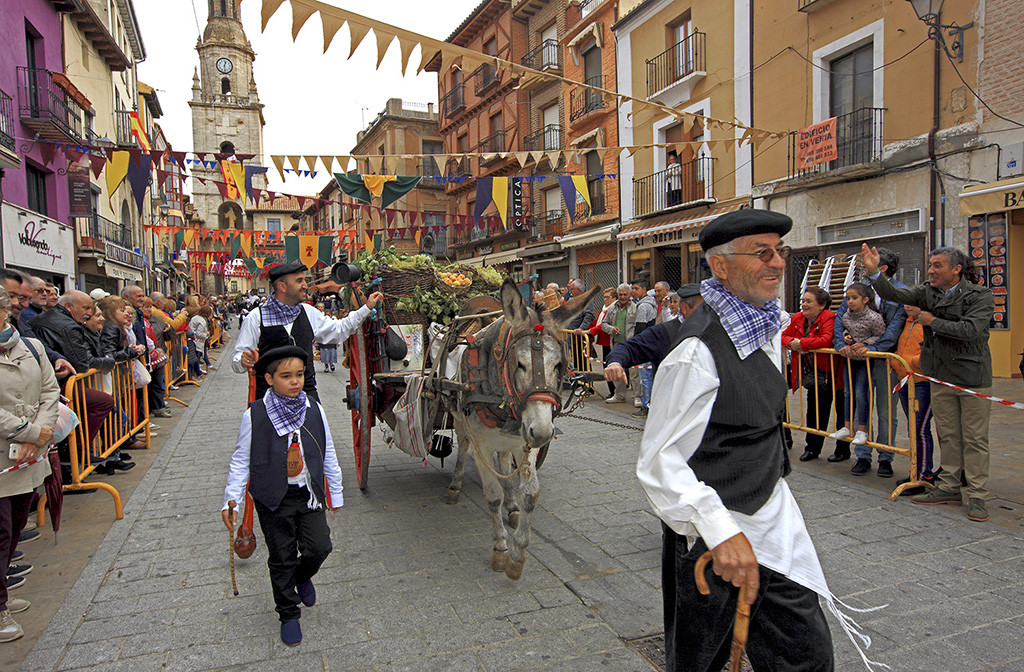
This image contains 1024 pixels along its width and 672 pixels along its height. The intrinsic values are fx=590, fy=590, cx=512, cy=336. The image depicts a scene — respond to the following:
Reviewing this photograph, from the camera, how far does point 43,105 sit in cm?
1602

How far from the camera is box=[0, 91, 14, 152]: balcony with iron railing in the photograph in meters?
13.4

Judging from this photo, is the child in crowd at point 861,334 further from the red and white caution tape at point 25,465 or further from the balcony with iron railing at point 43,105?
the balcony with iron railing at point 43,105

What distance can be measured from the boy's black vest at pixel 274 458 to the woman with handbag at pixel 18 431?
4.57ft

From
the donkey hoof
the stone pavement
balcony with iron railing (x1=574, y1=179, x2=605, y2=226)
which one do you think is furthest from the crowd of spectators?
balcony with iron railing (x1=574, y1=179, x2=605, y2=226)

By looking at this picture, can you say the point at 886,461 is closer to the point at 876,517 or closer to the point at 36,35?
the point at 876,517

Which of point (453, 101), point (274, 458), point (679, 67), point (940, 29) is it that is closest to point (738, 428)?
point (274, 458)

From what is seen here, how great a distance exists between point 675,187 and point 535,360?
16533 mm

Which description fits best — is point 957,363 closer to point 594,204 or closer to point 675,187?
point 675,187

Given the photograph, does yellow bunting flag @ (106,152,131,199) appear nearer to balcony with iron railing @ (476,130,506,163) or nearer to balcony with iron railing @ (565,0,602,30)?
balcony with iron railing @ (565,0,602,30)

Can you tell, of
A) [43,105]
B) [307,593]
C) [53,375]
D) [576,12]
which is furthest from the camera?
[576,12]

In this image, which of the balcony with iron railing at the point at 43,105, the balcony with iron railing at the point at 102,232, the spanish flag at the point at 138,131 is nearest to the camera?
the balcony with iron railing at the point at 43,105

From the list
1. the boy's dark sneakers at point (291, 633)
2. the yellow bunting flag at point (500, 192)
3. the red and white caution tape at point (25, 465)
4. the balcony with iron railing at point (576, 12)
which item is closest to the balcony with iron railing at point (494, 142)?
the balcony with iron railing at point (576, 12)

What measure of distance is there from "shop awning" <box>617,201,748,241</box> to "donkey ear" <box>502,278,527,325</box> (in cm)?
1325

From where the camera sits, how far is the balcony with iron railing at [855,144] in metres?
12.0
